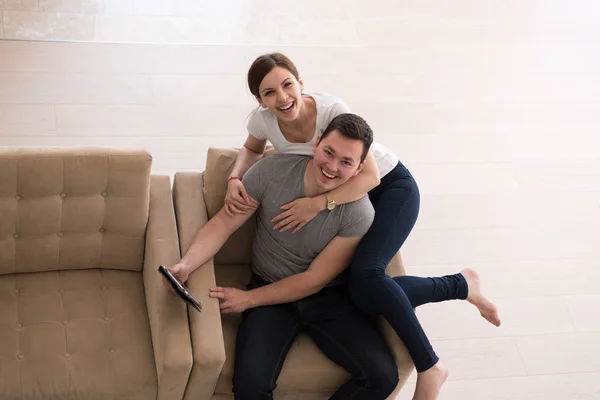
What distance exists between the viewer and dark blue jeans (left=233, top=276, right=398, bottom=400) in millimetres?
2883

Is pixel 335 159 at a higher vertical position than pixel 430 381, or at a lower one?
higher

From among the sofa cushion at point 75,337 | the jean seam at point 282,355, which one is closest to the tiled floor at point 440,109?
the jean seam at point 282,355

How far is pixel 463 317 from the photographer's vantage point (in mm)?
3791

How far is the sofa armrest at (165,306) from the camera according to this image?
109 inches

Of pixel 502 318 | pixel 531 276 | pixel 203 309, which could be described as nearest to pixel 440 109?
pixel 531 276

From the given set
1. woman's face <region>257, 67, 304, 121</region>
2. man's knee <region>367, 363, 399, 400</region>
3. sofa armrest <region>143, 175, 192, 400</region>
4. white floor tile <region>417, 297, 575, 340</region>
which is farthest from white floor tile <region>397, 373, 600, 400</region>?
woman's face <region>257, 67, 304, 121</region>

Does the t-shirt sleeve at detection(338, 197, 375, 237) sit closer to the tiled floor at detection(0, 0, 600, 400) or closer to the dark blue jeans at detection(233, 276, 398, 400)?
the dark blue jeans at detection(233, 276, 398, 400)

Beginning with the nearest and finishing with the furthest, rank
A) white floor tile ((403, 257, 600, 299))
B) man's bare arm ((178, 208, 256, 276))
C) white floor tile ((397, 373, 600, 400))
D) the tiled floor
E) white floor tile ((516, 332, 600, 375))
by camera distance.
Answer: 1. man's bare arm ((178, 208, 256, 276))
2. white floor tile ((397, 373, 600, 400))
3. white floor tile ((516, 332, 600, 375))
4. the tiled floor
5. white floor tile ((403, 257, 600, 299))

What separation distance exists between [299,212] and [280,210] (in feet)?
0.26

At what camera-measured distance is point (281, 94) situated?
295 cm

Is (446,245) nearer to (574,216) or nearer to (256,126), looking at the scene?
(574,216)

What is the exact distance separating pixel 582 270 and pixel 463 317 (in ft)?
2.28

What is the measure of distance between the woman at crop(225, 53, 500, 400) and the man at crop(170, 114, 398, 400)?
0.14ft

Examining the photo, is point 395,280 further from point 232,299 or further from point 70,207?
point 70,207
